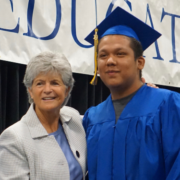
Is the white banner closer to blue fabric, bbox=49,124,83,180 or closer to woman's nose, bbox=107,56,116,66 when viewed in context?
blue fabric, bbox=49,124,83,180

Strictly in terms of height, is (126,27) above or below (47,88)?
above

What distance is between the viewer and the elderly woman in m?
1.52

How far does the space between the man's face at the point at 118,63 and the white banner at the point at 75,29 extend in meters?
0.93

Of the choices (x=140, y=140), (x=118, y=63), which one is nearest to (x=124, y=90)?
(x=118, y=63)

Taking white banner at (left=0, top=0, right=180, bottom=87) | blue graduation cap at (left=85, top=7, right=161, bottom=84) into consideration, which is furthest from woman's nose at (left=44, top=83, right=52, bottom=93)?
white banner at (left=0, top=0, right=180, bottom=87)

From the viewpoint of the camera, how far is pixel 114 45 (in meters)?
1.63

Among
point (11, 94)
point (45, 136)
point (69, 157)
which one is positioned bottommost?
point (69, 157)

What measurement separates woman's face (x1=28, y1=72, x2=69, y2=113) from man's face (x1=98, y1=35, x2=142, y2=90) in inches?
9.0

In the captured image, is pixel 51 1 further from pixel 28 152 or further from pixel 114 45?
pixel 28 152

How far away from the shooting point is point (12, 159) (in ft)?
4.96

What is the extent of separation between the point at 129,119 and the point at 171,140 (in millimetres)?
234

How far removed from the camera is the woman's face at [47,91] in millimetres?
1641

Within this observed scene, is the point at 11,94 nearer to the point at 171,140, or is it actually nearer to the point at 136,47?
the point at 136,47

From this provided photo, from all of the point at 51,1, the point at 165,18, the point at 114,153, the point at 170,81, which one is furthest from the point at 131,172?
the point at 165,18
